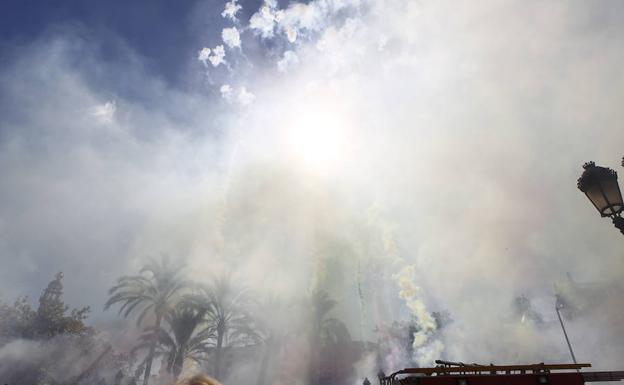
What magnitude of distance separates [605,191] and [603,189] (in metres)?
0.03

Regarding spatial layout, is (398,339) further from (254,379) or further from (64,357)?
(64,357)

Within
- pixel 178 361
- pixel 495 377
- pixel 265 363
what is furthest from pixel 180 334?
pixel 495 377

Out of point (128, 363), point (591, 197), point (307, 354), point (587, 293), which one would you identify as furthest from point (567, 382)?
point (587, 293)

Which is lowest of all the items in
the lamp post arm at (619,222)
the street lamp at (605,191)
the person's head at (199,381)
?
the person's head at (199,381)

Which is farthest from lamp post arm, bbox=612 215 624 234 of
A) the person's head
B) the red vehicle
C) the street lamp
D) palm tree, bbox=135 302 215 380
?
palm tree, bbox=135 302 215 380

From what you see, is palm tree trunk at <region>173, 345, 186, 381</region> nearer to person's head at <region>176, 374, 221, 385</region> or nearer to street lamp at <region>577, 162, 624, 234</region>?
person's head at <region>176, 374, 221, 385</region>

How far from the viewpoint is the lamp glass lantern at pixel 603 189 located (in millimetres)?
3621

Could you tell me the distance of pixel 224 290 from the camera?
31469mm

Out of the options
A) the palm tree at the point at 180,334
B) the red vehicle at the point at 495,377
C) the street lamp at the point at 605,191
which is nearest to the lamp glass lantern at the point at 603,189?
the street lamp at the point at 605,191

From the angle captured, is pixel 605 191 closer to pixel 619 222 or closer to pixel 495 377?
pixel 619 222

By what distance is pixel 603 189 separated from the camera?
366 cm

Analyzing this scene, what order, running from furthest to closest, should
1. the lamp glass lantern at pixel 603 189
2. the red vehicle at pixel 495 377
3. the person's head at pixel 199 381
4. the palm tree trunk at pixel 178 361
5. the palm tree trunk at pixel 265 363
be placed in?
the palm tree trunk at pixel 265 363
the palm tree trunk at pixel 178 361
the red vehicle at pixel 495 377
the lamp glass lantern at pixel 603 189
the person's head at pixel 199 381

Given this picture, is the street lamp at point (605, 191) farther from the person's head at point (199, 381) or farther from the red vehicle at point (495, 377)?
the red vehicle at point (495, 377)

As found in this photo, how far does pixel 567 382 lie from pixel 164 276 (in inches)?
1154
